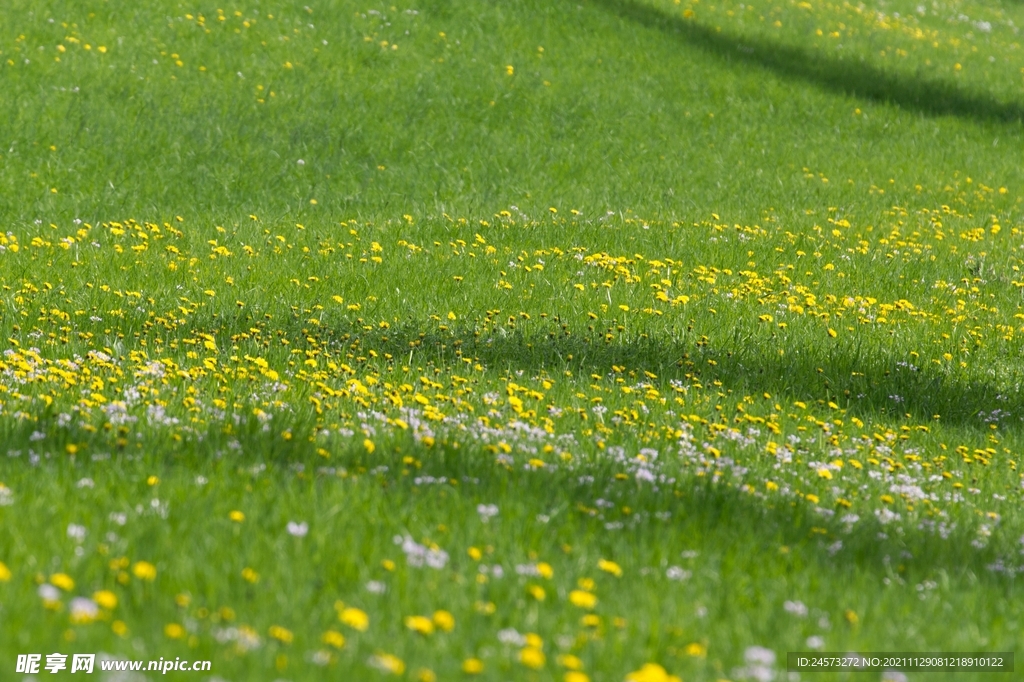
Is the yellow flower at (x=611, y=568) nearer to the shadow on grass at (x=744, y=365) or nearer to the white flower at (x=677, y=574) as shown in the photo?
the white flower at (x=677, y=574)

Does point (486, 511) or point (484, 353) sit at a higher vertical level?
point (486, 511)

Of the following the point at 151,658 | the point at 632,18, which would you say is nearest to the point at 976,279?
the point at 151,658

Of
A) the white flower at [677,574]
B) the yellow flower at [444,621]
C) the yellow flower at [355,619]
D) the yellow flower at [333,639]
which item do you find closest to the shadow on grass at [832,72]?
the white flower at [677,574]

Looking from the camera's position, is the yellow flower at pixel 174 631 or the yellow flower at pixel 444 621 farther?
the yellow flower at pixel 444 621

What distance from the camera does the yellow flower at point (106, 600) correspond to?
2557mm

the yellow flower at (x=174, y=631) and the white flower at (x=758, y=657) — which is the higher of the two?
the white flower at (x=758, y=657)

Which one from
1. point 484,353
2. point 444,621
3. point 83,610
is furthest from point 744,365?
point 83,610

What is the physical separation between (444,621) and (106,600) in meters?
0.85

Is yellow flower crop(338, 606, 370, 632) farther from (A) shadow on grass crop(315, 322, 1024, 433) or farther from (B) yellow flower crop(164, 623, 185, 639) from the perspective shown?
(A) shadow on grass crop(315, 322, 1024, 433)

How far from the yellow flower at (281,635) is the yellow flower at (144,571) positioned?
427 mm

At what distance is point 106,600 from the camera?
2555 millimetres

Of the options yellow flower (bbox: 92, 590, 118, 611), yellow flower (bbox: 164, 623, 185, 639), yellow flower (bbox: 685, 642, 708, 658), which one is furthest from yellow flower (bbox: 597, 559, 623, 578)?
yellow flower (bbox: 92, 590, 118, 611)

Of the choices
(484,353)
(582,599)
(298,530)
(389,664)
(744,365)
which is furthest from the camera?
(744,365)

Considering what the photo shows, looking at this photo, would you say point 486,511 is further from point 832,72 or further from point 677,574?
point 832,72
